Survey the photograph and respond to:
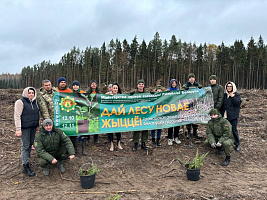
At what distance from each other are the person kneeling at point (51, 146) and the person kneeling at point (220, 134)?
402cm

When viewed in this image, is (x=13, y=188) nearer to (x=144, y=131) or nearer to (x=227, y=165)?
(x=144, y=131)

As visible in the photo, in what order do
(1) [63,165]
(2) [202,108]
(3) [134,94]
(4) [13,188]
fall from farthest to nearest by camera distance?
(2) [202,108] → (3) [134,94] → (1) [63,165] → (4) [13,188]

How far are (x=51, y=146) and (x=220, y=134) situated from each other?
15.7 feet

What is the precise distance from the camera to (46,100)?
5.15 metres

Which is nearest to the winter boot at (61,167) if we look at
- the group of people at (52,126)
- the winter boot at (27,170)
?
the group of people at (52,126)

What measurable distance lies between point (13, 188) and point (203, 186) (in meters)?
4.27

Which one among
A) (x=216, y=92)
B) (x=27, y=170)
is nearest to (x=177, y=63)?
(x=216, y=92)

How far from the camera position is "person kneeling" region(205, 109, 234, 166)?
558cm

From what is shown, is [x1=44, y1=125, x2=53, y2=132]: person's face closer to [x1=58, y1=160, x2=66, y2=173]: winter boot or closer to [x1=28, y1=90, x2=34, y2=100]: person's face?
[x1=28, y1=90, x2=34, y2=100]: person's face

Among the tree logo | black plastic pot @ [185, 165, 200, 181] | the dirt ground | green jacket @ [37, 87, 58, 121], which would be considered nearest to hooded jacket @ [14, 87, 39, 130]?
green jacket @ [37, 87, 58, 121]

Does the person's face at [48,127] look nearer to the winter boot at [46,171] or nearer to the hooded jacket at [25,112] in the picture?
the hooded jacket at [25,112]

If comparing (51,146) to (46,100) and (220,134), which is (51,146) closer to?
(46,100)

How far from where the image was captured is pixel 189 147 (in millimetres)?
6504

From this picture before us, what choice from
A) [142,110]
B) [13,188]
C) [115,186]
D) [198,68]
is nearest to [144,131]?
[142,110]
